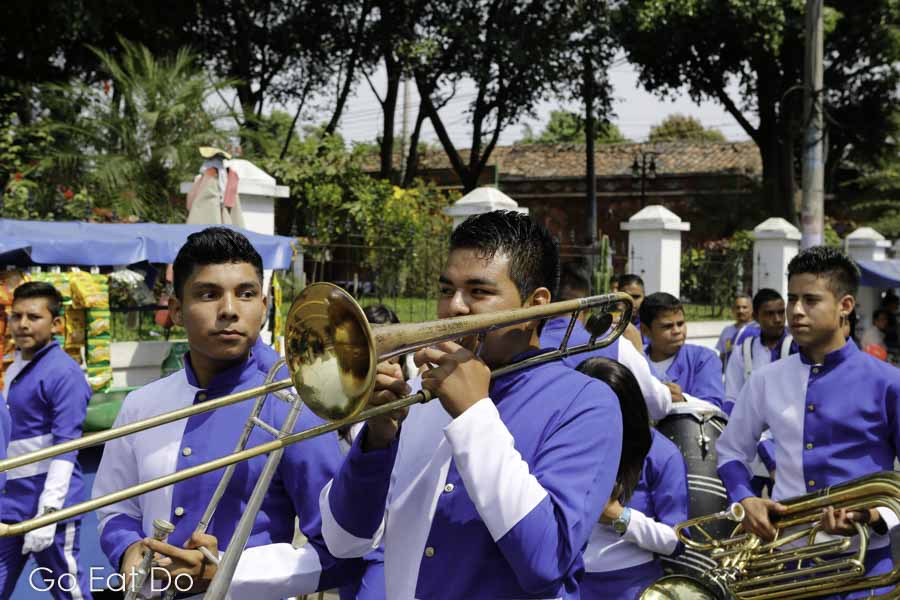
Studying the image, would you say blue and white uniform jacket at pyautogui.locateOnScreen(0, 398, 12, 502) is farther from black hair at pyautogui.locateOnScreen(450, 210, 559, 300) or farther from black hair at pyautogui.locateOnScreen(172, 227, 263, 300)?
black hair at pyautogui.locateOnScreen(450, 210, 559, 300)

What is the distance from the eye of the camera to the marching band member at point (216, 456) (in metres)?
2.45

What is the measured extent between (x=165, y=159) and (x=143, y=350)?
5.44m

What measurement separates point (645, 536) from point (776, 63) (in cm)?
2368

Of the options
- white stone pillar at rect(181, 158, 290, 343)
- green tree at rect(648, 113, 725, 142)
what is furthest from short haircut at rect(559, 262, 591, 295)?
green tree at rect(648, 113, 725, 142)

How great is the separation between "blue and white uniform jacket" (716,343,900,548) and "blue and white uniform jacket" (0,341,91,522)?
300 cm

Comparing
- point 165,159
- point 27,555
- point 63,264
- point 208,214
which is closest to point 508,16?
point 165,159

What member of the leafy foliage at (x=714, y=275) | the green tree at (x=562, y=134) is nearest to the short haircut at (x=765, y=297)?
the leafy foliage at (x=714, y=275)

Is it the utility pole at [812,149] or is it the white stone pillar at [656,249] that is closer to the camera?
the utility pole at [812,149]

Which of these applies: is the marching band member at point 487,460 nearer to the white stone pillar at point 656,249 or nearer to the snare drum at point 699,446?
the snare drum at point 699,446

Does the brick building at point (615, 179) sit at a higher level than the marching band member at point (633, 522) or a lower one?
higher

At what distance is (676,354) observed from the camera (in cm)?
618

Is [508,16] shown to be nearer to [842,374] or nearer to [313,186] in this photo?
[313,186]

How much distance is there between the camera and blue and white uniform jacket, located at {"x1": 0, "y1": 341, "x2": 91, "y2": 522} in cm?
457

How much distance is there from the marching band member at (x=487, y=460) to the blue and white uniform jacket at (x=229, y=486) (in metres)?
0.24
